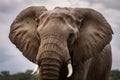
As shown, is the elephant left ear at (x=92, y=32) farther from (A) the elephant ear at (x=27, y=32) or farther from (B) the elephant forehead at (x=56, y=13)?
(A) the elephant ear at (x=27, y=32)

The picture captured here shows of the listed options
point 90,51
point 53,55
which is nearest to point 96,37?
point 90,51

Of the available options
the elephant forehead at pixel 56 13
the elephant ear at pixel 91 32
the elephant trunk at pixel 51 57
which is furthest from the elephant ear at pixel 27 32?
the elephant trunk at pixel 51 57

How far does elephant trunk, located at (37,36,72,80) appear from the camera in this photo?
39.4ft

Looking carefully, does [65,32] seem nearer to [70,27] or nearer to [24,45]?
[70,27]

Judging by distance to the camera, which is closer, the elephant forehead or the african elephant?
the african elephant

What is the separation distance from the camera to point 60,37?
490 inches

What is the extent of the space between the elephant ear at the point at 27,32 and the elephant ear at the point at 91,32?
0.88 metres

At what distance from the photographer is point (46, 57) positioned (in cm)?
1198

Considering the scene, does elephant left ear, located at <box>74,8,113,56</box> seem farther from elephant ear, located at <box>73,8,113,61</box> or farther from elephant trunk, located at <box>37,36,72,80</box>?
elephant trunk, located at <box>37,36,72,80</box>

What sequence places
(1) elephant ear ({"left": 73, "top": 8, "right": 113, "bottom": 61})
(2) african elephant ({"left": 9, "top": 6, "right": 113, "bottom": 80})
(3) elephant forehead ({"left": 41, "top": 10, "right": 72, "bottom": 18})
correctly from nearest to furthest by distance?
(2) african elephant ({"left": 9, "top": 6, "right": 113, "bottom": 80}) < (3) elephant forehead ({"left": 41, "top": 10, "right": 72, "bottom": 18}) < (1) elephant ear ({"left": 73, "top": 8, "right": 113, "bottom": 61})

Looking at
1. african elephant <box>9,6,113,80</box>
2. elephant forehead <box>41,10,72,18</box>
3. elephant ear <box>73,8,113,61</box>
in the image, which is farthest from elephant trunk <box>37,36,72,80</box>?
elephant ear <box>73,8,113,61</box>

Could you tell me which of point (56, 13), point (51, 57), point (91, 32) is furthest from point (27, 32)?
point (51, 57)

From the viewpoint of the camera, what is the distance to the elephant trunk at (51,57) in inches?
473

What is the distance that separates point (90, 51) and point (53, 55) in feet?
6.30
